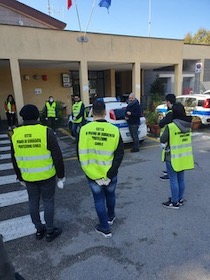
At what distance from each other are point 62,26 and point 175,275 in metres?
18.3

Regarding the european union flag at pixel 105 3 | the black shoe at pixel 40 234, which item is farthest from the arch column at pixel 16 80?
the black shoe at pixel 40 234

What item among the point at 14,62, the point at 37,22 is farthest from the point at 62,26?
the point at 14,62

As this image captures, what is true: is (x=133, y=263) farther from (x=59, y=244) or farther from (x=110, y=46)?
(x=110, y=46)

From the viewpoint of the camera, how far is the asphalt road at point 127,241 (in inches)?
104

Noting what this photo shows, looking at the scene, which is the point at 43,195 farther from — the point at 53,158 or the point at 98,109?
the point at 98,109

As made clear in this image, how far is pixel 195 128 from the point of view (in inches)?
428

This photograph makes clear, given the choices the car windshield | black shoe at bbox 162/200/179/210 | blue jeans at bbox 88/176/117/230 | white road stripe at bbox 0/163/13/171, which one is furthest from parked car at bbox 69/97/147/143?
blue jeans at bbox 88/176/117/230

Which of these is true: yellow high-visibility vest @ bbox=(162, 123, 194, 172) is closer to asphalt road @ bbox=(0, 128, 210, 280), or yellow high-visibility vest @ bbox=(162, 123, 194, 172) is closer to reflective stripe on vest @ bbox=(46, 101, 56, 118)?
asphalt road @ bbox=(0, 128, 210, 280)

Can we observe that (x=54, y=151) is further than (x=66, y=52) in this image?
No

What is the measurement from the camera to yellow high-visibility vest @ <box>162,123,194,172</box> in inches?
146

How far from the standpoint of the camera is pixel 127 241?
10.3 feet

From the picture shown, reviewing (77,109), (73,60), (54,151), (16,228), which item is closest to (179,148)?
A: (54,151)

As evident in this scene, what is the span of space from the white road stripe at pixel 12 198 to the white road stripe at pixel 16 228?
675 millimetres

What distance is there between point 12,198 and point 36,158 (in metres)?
2.16
